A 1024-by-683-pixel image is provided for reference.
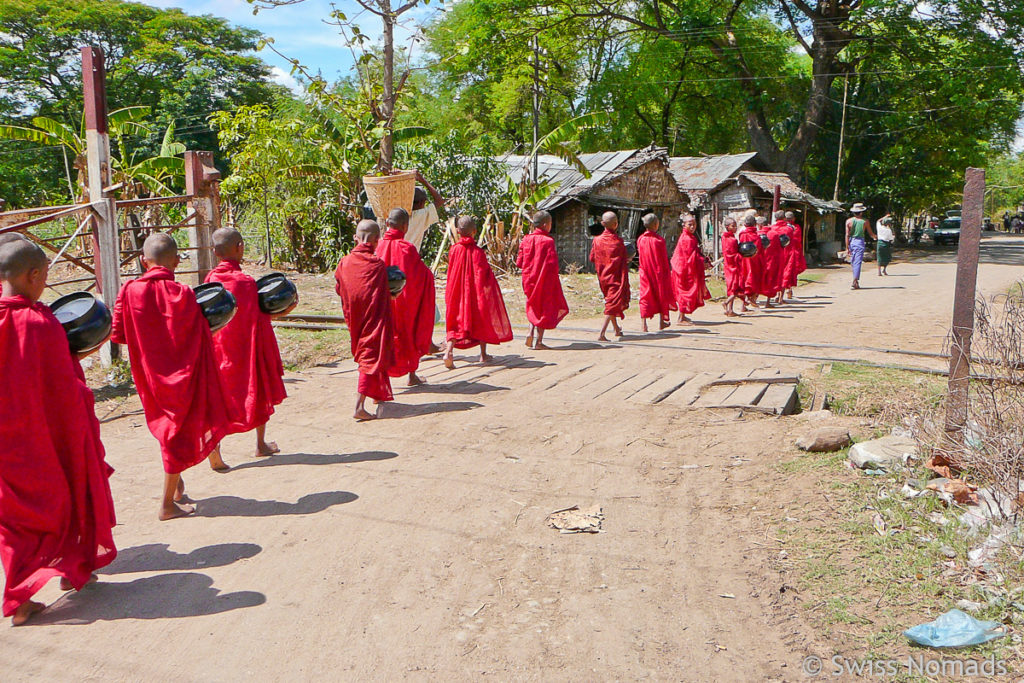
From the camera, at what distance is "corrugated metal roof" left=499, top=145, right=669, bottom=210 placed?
24922 millimetres

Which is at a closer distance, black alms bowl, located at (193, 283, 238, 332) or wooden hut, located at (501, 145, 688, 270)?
black alms bowl, located at (193, 283, 238, 332)

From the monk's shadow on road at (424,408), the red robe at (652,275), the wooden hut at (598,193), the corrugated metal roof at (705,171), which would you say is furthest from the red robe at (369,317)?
the corrugated metal roof at (705,171)

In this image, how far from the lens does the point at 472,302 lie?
32.0 ft

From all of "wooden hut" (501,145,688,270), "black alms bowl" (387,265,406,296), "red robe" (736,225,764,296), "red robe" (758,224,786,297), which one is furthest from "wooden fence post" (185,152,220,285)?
"wooden hut" (501,145,688,270)

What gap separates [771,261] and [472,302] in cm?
817

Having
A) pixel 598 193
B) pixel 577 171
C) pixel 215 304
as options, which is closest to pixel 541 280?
pixel 215 304

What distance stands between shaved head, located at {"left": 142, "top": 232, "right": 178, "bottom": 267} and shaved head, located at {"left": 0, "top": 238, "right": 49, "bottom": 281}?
1094 millimetres

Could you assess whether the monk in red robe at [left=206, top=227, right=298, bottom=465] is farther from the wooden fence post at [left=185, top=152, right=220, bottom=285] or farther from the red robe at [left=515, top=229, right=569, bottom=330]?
the red robe at [left=515, top=229, right=569, bottom=330]

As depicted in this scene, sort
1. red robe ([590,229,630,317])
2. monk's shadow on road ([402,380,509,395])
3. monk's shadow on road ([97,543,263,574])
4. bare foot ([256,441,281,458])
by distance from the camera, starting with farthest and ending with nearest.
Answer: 1. red robe ([590,229,630,317])
2. monk's shadow on road ([402,380,509,395])
3. bare foot ([256,441,281,458])
4. monk's shadow on road ([97,543,263,574])

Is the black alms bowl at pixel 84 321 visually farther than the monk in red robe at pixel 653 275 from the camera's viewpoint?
No

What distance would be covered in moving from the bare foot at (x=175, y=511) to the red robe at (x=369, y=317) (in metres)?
2.34

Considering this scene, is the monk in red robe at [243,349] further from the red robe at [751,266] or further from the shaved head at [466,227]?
the red robe at [751,266]

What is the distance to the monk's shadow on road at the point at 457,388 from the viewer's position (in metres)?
8.66

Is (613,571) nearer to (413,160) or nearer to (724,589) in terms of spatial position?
(724,589)
